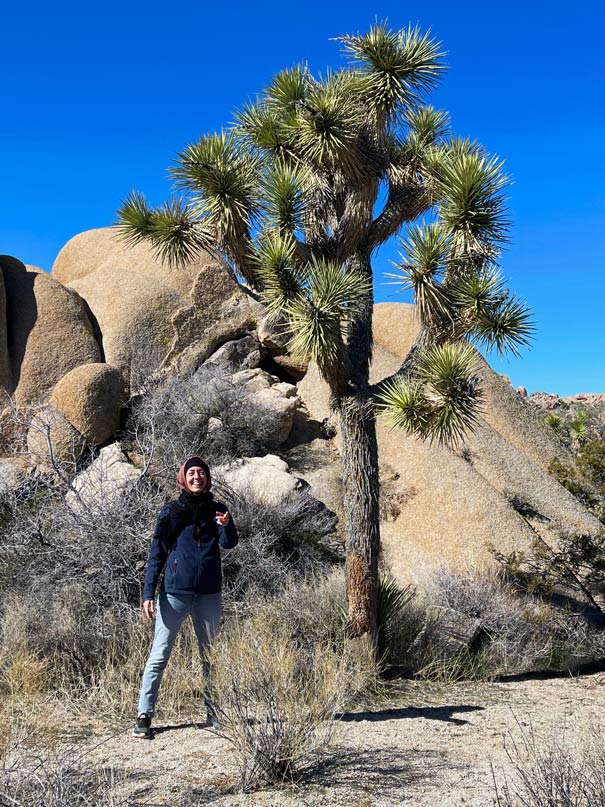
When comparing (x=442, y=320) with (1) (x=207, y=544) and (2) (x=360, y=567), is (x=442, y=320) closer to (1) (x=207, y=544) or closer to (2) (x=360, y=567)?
(2) (x=360, y=567)

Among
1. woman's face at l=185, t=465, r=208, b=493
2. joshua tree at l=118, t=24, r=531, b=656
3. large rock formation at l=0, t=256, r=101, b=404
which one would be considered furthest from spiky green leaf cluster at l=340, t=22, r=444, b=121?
large rock formation at l=0, t=256, r=101, b=404

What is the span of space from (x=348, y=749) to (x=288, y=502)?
16.6 ft

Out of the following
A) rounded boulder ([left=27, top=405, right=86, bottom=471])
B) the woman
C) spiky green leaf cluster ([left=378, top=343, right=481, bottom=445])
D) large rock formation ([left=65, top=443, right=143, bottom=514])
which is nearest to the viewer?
the woman

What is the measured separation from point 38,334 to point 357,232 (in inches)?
300

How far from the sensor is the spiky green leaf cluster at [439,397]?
20.2ft

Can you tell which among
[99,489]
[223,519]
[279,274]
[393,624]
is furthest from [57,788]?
[99,489]

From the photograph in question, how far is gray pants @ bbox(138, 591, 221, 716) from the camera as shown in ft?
16.3

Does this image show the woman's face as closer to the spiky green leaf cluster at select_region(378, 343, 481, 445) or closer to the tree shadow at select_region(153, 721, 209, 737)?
the tree shadow at select_region(153, 721, 209, 737)

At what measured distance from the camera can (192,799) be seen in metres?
3.95

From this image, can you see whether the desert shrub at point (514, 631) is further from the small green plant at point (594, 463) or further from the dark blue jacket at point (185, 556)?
the dark blue jacket at point (185, 556)

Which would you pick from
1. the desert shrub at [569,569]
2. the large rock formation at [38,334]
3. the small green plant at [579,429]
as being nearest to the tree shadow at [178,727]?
the desert shrub at [569,569]

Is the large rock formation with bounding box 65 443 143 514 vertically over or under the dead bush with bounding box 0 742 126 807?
over

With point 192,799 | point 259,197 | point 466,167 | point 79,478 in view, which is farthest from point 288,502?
point 192,799

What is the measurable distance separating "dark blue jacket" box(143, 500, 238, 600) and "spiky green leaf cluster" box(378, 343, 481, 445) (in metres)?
1.89
